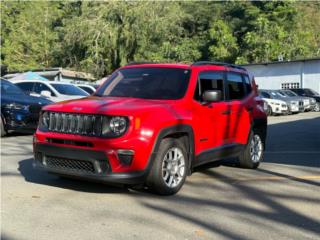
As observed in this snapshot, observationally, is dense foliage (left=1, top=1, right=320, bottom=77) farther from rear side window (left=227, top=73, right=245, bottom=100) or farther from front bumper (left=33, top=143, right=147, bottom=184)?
front bumper (left=33, top=143, right=147, bottom=184)

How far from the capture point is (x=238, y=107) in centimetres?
802

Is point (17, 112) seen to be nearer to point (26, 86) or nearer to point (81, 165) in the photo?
point (26, 86)

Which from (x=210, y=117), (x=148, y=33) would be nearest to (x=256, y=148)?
(x=210, y=117)

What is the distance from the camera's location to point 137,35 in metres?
39.7

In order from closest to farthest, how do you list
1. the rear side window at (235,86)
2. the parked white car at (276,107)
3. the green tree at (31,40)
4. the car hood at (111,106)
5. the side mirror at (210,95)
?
the car hood at (111,106)
the side mirror at (210,95)
the rear side window at (235,86)
the parked white car at (276,107)
the green tree at (31,40)

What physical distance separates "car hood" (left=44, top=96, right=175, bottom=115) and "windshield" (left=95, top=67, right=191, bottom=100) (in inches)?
11.8

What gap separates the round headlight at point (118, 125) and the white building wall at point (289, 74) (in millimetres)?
34143

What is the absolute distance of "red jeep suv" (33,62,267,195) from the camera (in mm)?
5898

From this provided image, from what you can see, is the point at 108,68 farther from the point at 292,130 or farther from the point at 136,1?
the point at 292,130

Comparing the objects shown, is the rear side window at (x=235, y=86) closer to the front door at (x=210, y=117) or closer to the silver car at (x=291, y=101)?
the front door at (x=210, y=117)

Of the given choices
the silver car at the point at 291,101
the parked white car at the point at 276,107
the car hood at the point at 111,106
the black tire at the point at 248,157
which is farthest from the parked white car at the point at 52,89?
the silver car at the point at 291,101

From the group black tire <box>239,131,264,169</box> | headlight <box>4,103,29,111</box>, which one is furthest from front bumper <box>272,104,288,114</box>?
black tire <box>239,131,264,169</box>

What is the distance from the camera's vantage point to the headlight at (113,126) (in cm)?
591

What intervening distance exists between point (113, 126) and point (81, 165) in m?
0.67
